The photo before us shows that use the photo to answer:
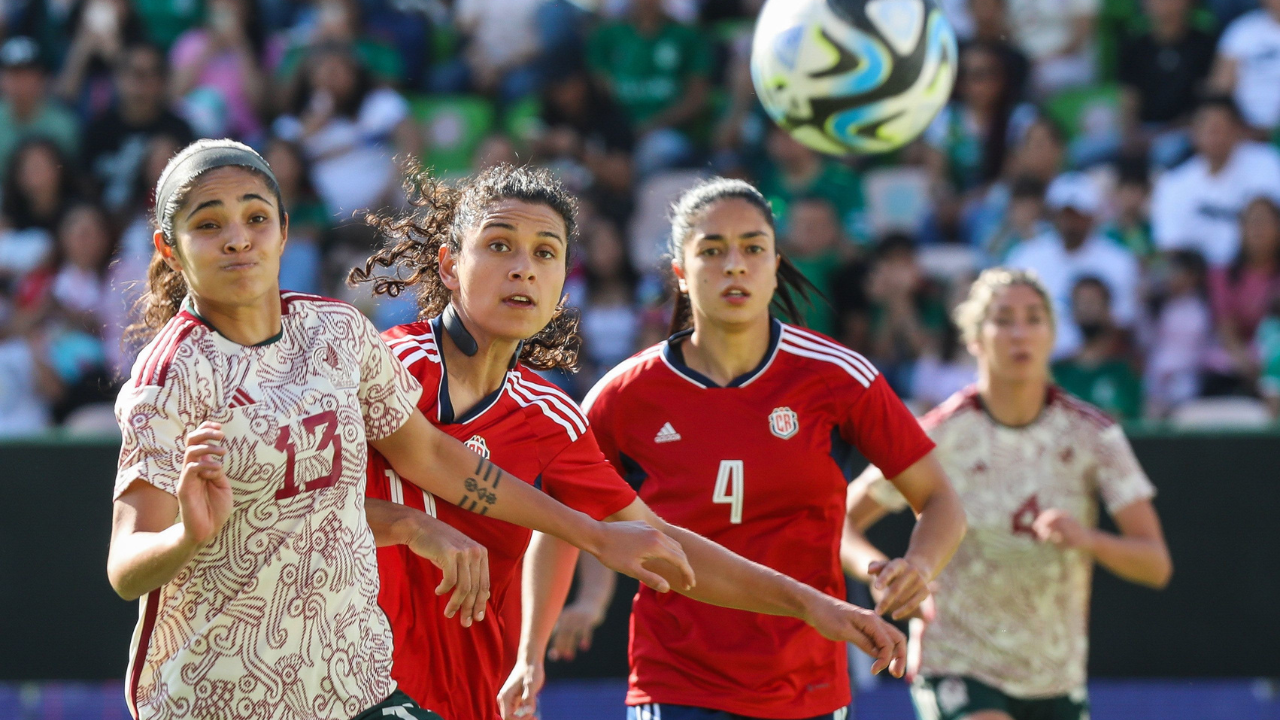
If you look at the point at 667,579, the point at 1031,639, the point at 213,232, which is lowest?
the point at 1031,639

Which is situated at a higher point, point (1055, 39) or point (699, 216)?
point (1055, 39)

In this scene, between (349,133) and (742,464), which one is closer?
(742,464)

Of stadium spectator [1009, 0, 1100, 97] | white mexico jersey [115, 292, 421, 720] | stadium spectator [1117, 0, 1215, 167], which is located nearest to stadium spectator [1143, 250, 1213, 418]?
stadium spectator [1117, 0, 1215, 167]

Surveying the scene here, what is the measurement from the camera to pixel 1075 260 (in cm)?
883

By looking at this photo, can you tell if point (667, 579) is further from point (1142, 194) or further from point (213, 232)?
point (1142, 194)

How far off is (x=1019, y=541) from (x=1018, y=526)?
6 cm

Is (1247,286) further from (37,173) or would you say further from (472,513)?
(37,173)

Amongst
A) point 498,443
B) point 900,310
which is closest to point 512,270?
point 498,443

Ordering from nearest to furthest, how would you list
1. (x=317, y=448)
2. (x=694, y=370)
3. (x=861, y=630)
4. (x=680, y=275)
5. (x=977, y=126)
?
(x=317, y=448), (x=861, y=630), (x=694, y=370), (x=680, y=275), (x=977, y=126)

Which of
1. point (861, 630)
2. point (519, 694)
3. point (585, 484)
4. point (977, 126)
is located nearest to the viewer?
point (861, 630)

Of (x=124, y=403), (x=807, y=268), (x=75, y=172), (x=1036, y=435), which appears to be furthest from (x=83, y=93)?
(x=124, y=403)

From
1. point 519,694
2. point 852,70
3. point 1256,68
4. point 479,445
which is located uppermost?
point 1256,68

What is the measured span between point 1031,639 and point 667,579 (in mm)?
2196

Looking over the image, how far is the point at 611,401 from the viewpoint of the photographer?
4625 millimetres
